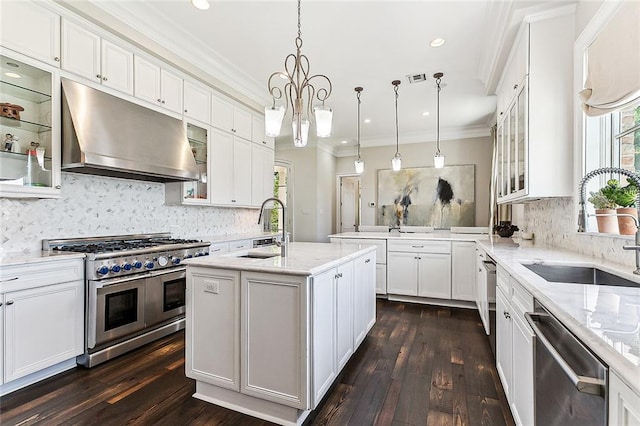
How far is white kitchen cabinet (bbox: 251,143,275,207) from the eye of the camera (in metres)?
4.66

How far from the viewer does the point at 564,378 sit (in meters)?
0.96

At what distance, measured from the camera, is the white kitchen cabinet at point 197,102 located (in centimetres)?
349

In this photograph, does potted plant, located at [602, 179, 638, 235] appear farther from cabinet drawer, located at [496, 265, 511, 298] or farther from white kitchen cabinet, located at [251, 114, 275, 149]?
white kitchen cabinet, located at [251, 114, 275, 149]

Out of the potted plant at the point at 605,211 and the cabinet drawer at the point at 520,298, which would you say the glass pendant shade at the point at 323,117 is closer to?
the cabinet drawer at the point at 520,298

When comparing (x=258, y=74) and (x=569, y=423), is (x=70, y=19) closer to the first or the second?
(x=258, y=74)

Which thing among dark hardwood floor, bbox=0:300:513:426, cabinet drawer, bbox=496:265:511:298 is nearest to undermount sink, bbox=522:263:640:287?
cabinet drawer, bbox=496:265:511:298

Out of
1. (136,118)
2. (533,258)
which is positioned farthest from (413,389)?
(136,118)

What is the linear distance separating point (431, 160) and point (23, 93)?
6.24 metres

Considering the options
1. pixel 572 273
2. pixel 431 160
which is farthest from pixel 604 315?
pixel 431 160

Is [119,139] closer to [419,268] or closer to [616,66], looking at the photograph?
[616,66]

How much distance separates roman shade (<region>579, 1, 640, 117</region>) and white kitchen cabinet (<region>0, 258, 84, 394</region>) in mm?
3608

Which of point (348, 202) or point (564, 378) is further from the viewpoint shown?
point (348, 202)

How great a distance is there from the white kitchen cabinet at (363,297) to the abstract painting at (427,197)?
3845 mm

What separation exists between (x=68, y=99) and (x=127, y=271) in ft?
4.74
